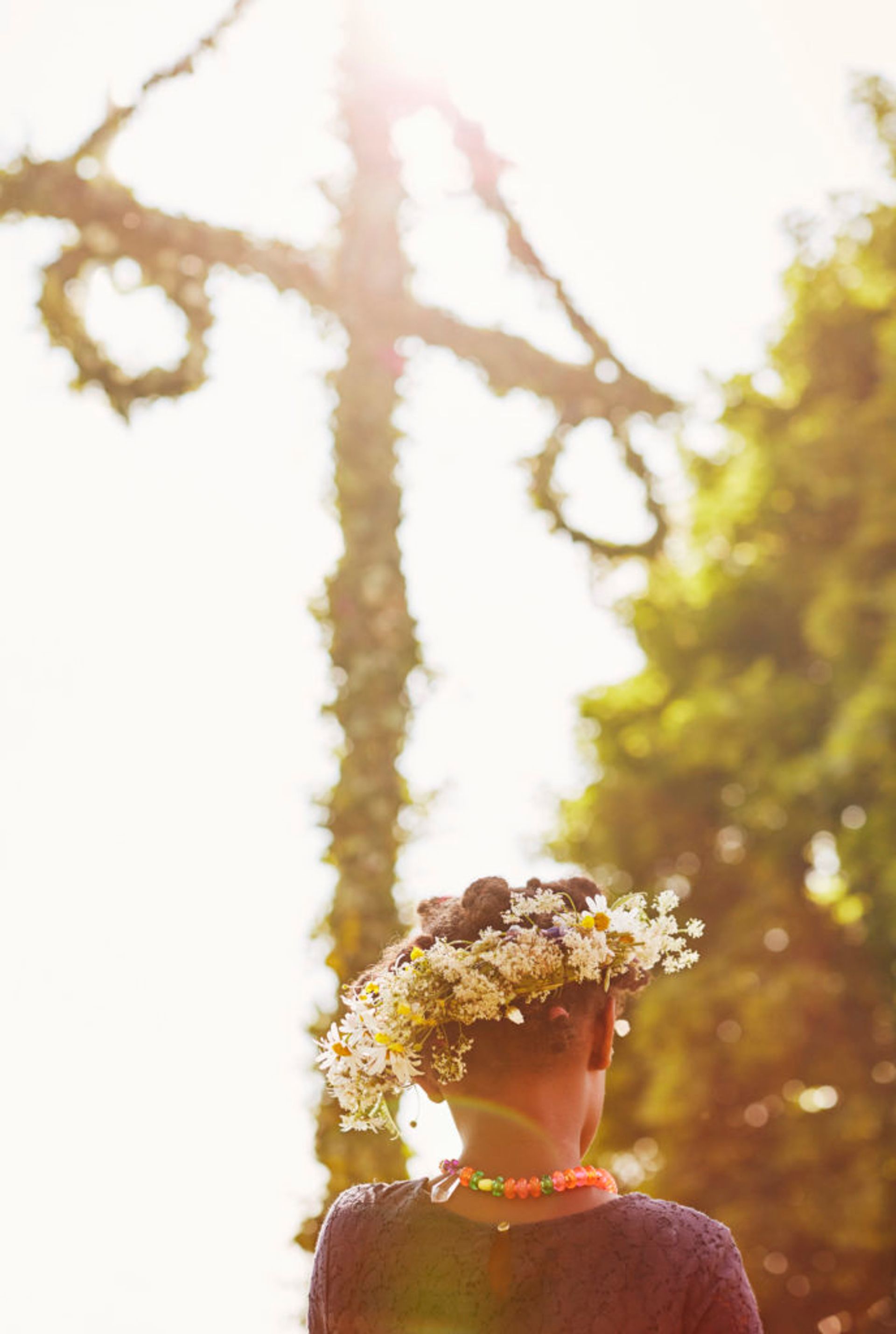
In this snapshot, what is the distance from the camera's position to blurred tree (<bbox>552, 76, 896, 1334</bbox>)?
1078cm

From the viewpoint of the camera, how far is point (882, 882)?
10.3m

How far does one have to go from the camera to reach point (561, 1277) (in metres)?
1.87

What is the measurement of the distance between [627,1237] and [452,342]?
17.2 feet

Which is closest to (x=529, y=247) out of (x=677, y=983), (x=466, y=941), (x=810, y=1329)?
(x=466, y=941)

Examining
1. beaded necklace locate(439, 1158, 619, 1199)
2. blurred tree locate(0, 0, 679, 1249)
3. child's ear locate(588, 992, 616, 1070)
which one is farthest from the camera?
blurred tree locate(0, 0, 679, 1249)

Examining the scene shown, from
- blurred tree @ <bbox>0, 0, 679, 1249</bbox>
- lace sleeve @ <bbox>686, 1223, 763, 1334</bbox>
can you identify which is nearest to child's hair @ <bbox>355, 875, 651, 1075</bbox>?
lace sleeve @ <bbox>686, 1223, 763, 1334</bbox>

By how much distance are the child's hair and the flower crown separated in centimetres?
1

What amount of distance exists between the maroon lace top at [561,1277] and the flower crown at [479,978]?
24 centimetres

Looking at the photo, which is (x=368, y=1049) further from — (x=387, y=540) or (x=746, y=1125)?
(x=746, y=1125)

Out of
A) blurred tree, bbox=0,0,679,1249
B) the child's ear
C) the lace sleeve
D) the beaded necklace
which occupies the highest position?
blurred tree, bbox=0,0,679,1249

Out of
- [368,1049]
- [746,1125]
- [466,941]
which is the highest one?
[466,941]

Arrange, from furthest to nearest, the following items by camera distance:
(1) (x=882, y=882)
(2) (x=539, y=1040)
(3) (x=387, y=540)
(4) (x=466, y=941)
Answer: (1) (x=882, y=882) < (3) (x=387, y=540) < (4) (x=466, y=941) < (2) (x=539, y=1040)

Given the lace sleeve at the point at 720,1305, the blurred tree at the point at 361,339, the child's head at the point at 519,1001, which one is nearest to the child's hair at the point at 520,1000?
the child's head at the point at 519,1001

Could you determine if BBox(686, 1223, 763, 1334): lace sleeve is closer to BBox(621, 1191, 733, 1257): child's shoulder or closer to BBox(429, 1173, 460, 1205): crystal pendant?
A: BBox(621, 1191, 733, 1257): child's shoulder
